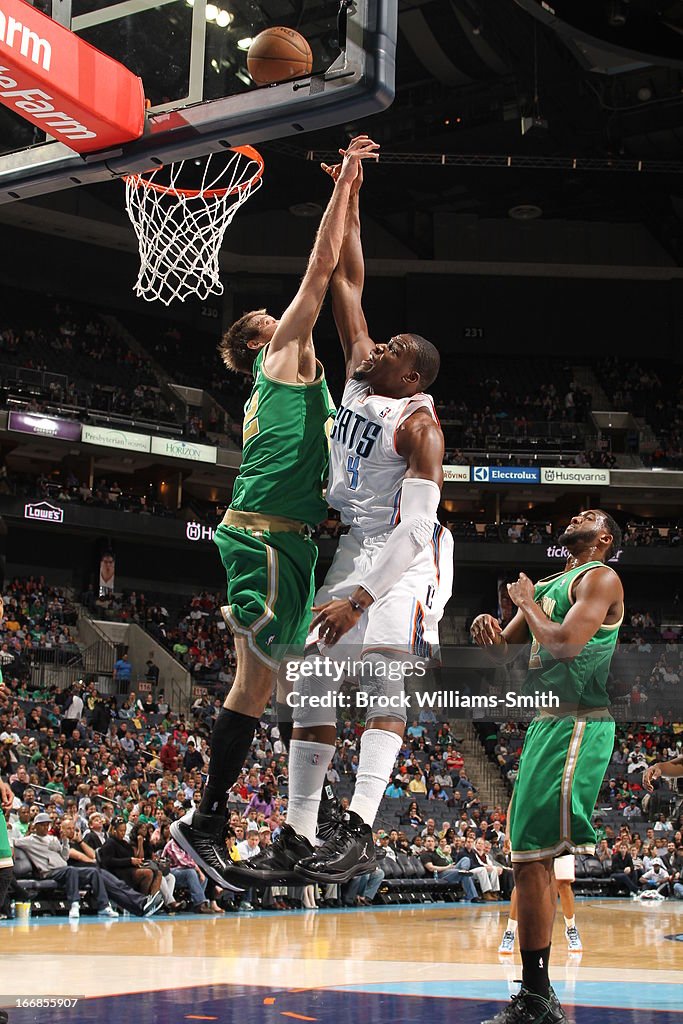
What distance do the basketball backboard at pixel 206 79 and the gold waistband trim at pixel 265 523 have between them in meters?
1.51

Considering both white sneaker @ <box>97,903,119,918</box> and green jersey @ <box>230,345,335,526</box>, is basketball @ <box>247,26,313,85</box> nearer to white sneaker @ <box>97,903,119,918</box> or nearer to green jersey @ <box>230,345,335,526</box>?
green jersey @ <box>230,345,335,526</box>

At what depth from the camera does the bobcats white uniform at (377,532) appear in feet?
13.7

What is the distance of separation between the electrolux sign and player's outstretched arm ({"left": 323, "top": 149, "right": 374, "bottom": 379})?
26968 millimetres

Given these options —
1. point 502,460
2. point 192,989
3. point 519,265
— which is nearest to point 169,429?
point 502,460

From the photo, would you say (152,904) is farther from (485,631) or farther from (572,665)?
(485,631)

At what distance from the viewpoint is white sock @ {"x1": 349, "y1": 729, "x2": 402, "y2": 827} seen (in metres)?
4.07

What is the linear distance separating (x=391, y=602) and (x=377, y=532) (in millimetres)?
275

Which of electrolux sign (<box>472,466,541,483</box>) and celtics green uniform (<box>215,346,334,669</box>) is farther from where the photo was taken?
electrolux sign (<box>472,466,541,483</box>)

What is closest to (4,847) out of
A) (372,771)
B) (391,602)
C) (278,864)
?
(278,864)

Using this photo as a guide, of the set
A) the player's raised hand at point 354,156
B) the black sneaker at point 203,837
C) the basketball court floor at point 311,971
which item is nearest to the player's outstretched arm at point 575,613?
the black sneaker at point 203,837

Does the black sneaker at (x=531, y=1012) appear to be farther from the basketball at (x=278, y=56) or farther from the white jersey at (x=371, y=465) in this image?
the basketball at (x=278, y=56)

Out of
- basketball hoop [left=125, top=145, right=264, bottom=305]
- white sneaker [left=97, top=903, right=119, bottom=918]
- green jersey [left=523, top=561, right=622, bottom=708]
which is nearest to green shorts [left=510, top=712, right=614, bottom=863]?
green jersey [left=523, top=561, right=622, bottom=708]

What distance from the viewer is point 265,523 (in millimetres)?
4363

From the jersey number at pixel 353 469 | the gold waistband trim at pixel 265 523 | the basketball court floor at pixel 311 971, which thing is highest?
the jersey number at pixel 353 469
